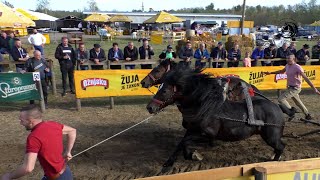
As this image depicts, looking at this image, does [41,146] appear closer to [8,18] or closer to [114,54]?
[114,54]

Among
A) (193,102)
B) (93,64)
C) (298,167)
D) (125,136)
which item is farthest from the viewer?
(93,64)

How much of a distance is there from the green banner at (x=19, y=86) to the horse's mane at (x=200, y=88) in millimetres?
5184

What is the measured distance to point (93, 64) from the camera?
1147 cm

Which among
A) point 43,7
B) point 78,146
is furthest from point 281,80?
point 43,7

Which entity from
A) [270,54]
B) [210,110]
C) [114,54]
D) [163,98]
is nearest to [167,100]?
[163,98]

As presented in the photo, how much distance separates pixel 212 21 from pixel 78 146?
72.5 meters

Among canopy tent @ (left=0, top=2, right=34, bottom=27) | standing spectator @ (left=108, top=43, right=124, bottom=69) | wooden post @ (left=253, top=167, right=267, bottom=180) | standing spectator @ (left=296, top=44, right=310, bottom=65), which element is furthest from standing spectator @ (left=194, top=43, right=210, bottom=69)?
canopy tent @ (left=0, top=2, right=34, bottom=27)

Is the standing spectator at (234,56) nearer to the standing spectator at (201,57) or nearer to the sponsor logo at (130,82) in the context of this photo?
the standing spectator at (201,57)

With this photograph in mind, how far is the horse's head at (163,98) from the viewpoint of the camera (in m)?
6.03

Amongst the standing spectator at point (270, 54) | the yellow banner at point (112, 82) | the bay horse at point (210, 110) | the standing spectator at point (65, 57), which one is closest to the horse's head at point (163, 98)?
the bay horse at point (210, 110)

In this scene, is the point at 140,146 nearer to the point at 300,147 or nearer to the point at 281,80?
the point at 300,147

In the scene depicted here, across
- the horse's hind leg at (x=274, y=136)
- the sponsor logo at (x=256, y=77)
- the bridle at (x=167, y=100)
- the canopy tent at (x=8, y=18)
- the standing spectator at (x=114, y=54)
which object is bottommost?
the horse's hind leg at (x=274, y=136)

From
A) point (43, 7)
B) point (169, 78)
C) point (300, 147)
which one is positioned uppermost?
point (43, 7)

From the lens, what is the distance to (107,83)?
397 inches
